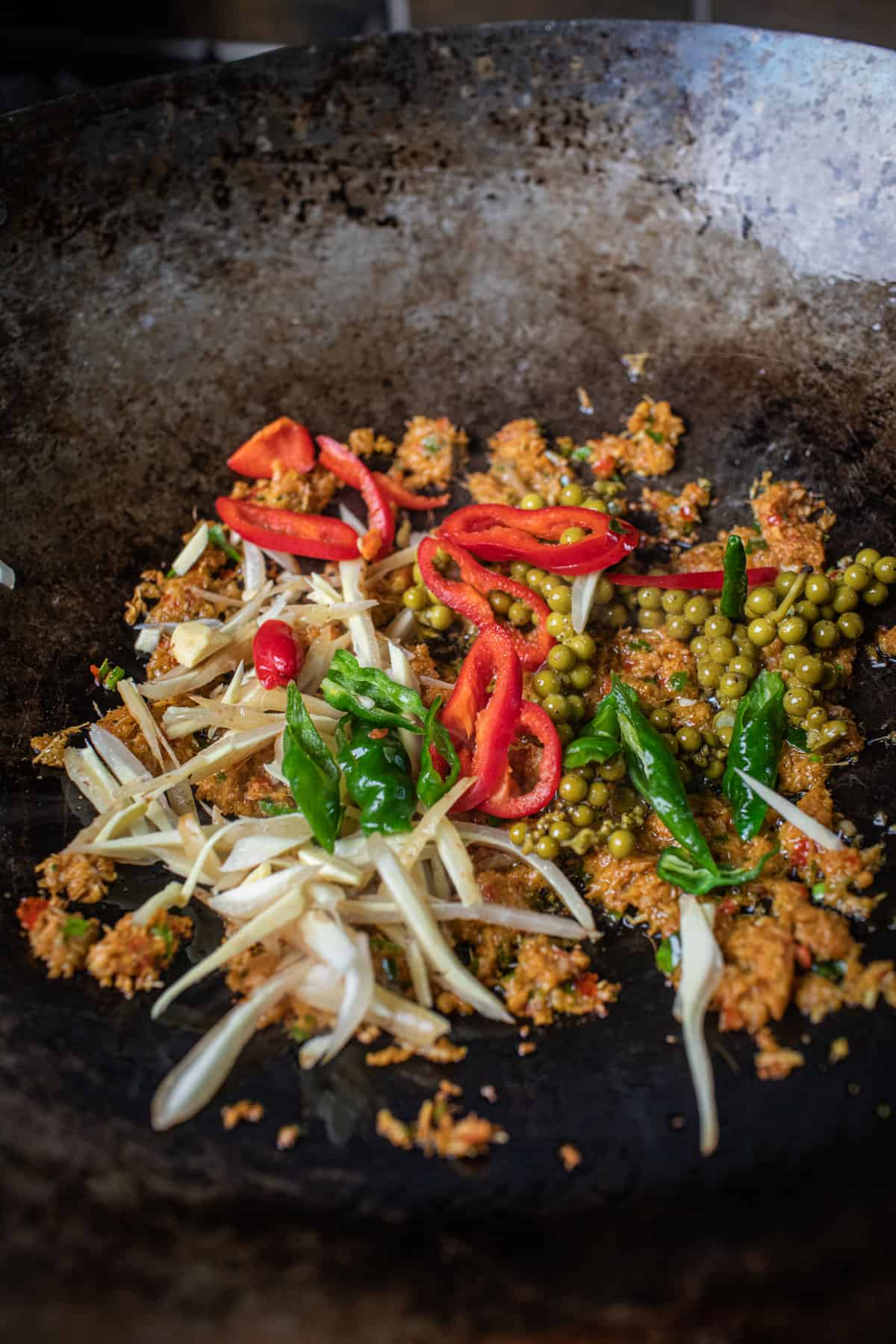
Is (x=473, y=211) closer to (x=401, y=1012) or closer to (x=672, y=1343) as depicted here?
(x=401, y=1012)

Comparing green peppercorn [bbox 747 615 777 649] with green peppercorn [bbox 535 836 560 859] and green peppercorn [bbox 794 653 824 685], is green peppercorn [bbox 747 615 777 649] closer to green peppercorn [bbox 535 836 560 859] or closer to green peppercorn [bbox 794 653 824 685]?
green peppercorn [bbox 794 653 824 685]

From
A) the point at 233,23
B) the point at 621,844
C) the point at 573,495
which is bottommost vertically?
the point at 621,844

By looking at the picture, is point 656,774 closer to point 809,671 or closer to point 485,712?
point 485,712

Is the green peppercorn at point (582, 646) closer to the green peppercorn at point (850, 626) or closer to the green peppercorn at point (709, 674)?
the green peppercorn at point (709, 674)

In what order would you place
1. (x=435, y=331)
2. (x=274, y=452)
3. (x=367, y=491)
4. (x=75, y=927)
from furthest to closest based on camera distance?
(x=435, y=331), (x=274, y=452), (x=367, y=491), (x=75, y=927)

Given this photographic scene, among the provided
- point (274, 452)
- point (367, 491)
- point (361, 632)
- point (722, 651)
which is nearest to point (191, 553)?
point (274, 452)

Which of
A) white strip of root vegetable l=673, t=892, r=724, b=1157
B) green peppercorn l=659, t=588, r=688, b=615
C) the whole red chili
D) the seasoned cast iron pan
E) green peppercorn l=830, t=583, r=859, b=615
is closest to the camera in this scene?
white strip of root vegetable l=673, t=892, r=724, b=1157

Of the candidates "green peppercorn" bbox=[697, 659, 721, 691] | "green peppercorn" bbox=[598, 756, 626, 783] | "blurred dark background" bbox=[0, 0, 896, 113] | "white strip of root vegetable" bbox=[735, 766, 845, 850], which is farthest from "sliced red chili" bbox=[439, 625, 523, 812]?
"blurred dark background" bbox=[0, 0, 896, 113]
